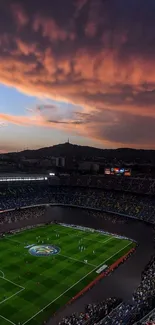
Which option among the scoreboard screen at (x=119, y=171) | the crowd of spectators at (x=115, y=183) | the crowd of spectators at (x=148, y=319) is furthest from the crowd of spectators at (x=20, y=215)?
the crowd of spectators at (x=148, y=319)

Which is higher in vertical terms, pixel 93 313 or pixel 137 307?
pixel 137 307

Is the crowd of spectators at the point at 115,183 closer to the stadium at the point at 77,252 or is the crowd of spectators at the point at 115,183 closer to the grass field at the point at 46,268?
the stadium at the point at 77,252

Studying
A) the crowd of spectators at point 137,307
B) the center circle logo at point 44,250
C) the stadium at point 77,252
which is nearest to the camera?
the crowd of spectators at point 137,307

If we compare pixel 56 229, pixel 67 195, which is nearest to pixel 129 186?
pixel 67 195

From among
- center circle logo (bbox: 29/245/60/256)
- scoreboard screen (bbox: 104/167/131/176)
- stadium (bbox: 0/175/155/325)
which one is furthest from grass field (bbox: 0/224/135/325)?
scoreboard screen (bbox: 104/167/131/176)

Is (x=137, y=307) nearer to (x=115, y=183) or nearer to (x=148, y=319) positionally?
(x=148, y=319)

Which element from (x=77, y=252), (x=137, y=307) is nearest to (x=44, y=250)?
(x=77, y=252)

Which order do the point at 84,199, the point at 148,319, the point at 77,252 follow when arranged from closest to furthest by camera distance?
the point at 148,319 → the point at 77,252 → the point at 84,199
